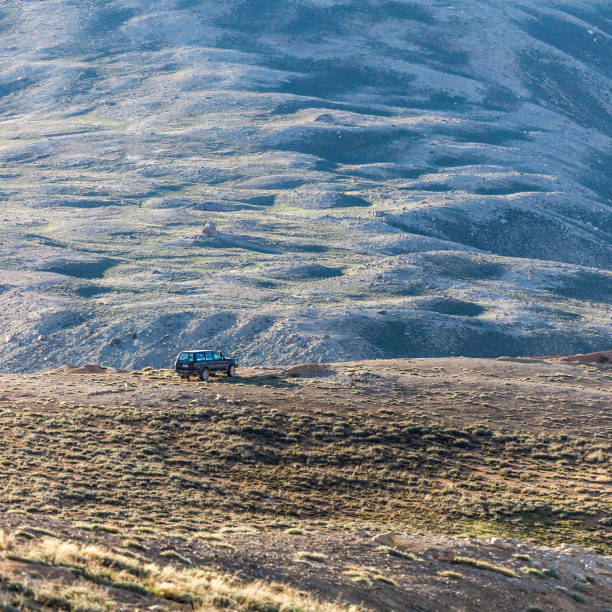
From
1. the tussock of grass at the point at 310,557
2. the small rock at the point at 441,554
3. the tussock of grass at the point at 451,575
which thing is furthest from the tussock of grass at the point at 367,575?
the small rock at the point at 441,554

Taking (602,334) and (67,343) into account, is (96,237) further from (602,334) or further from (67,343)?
(602,334)

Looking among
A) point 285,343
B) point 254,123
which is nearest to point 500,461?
point 285,343

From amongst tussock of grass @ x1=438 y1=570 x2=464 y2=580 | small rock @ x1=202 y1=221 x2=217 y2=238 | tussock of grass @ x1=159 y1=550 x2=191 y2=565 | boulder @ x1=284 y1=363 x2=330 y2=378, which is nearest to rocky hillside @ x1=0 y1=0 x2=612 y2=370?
small rock @ x1=202 y1=221 x2=217 y2=238

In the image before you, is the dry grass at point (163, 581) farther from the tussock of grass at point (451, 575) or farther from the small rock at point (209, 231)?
the small rock at point (209, 231)

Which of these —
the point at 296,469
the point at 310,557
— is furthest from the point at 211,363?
the point at 310,557

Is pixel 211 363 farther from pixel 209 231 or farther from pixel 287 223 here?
pixel 287 223

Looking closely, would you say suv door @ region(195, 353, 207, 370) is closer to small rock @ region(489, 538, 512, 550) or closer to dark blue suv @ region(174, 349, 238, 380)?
dark blue suv @ region(174, 349, 238, 380)

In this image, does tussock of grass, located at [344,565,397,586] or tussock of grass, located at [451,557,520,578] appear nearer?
tussock of grass, located at [344,565,397,586]

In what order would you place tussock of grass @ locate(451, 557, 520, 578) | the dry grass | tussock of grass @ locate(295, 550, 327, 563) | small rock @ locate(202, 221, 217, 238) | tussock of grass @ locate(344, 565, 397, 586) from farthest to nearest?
small rock @ locate(202, 221, 217, 238), tussock of grass @ locate(451, 557, 520, 578), tussock of grass @ locate(295, 550, 327, 563), tussock of grass @ locate(344, 565, 397, 586), the dry grass
